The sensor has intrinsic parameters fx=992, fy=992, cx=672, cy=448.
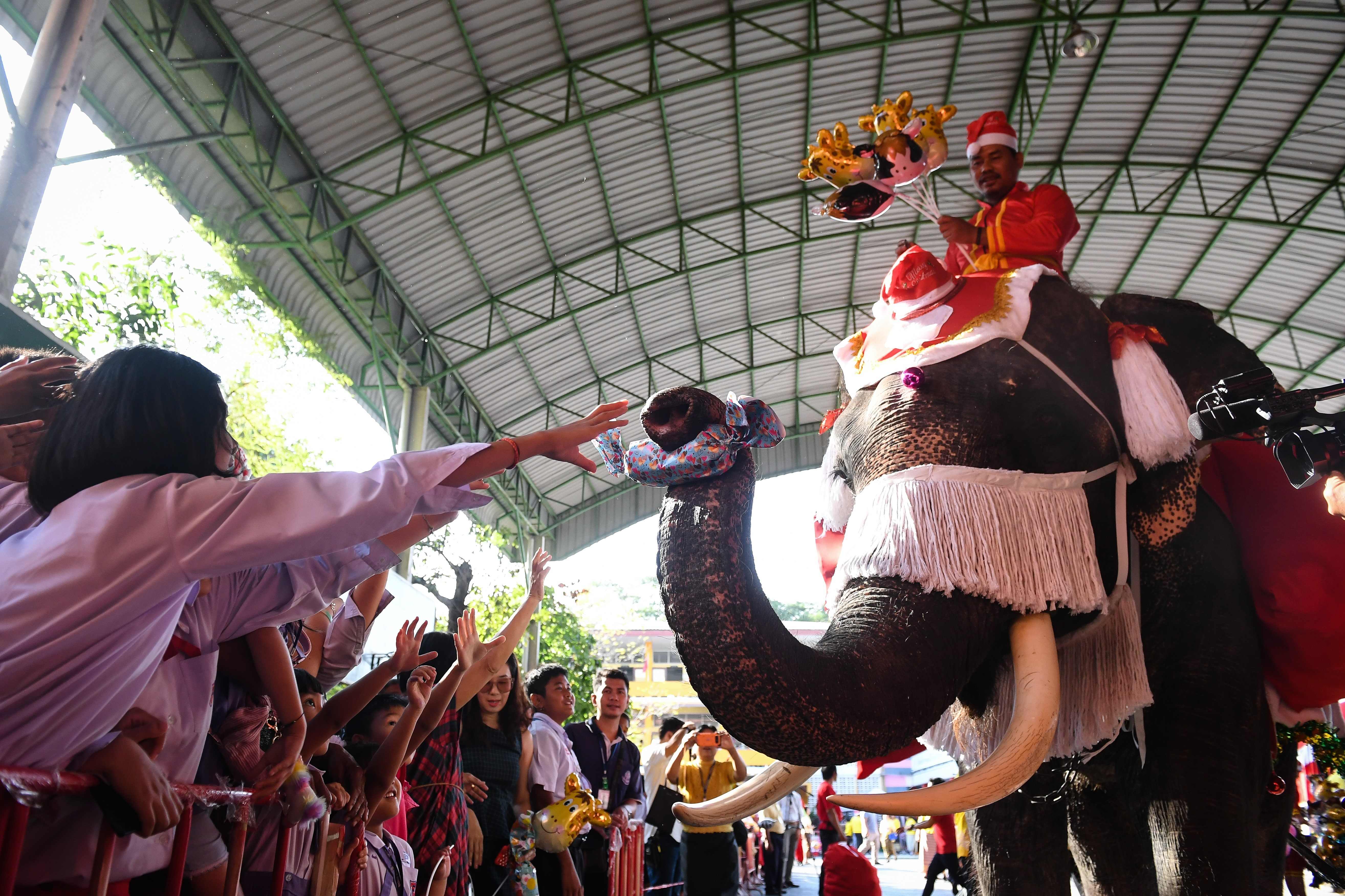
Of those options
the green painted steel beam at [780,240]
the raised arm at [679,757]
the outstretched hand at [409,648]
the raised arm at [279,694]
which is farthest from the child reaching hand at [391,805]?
the green painted steel beam at [780,240]

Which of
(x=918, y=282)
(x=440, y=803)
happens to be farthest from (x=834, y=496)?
(x=440, y=803)

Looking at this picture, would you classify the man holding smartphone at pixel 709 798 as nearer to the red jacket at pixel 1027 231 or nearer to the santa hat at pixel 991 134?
the red jacket at pixel 1027 231

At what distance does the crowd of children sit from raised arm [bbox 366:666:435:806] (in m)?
0.13

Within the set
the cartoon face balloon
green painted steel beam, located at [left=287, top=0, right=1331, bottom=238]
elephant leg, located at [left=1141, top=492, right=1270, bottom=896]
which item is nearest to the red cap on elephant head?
elephant leg, located at [left=1141, top=492, right=1270, bottom=896]

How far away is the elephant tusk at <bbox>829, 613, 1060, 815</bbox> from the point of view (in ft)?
5.28

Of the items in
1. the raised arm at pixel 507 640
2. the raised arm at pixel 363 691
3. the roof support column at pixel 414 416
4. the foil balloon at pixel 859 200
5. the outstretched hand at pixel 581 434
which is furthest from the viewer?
the roof support column at pixel 414 416

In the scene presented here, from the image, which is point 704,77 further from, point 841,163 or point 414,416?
point 841,163

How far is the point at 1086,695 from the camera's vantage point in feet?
7.00

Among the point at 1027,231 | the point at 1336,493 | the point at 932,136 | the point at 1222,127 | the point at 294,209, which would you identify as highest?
the point at 1222,127

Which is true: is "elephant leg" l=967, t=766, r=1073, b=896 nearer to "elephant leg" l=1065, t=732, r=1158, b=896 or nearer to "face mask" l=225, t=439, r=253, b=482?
"elephant leg" l=1065, t=732, r=1158, b=896

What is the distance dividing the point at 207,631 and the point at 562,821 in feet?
8.97

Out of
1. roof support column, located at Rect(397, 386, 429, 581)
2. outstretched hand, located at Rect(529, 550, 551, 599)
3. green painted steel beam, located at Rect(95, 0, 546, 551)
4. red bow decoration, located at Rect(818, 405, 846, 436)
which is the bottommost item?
outstretched hand, located at Rect(529, 550, 551, 599)

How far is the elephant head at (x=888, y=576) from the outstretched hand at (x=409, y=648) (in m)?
0.88

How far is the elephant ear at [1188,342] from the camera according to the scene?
2375 millimetres
